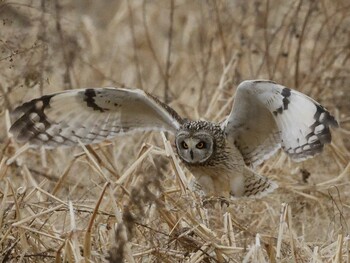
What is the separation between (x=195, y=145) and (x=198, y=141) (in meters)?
0.03

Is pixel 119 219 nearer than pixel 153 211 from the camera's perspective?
Yes

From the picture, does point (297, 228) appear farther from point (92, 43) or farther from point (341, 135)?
point (92, 43)

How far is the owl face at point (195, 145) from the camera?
5527mm

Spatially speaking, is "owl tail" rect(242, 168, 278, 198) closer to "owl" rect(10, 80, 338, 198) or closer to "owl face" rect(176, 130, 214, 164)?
"owl" rect(10, 80, 338, 198)

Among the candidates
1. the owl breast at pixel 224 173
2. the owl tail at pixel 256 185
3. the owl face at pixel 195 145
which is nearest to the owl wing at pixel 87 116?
the owl face at pixel 195 145

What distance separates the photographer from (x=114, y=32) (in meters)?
9.18

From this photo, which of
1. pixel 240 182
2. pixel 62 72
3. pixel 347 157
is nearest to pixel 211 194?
pixel 240 182

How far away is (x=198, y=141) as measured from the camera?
555cm

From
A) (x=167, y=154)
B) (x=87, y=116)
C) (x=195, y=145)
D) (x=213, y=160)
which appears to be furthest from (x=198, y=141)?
(x=167, y=154)

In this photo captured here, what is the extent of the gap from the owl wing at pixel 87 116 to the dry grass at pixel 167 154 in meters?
0.13

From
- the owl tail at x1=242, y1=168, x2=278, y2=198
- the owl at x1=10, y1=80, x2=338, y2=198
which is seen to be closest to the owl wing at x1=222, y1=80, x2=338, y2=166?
the owl at x1=10, y1=80, x2=338, y2=198

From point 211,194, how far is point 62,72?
2078 mm

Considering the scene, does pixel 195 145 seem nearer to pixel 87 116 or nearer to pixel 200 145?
pixel 200 145

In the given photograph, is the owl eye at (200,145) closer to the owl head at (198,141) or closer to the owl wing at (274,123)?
the owl head at (198,141)
